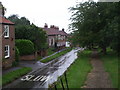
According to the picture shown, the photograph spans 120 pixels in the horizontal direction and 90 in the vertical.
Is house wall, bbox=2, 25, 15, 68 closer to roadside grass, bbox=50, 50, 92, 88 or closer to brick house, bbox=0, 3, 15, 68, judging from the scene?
brick house, bbox=0, 3, 15, 68

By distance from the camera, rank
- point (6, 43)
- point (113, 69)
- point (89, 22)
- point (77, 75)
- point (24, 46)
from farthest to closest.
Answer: point (24, 46), point (89, 22), point (6, 43), point (113, 69), point (77, 75)

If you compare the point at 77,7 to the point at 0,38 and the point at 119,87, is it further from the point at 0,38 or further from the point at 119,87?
the point at 119,87

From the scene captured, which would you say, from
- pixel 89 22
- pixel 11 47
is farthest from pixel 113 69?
pixel 11 47

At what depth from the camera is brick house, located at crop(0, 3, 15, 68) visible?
20500 mm

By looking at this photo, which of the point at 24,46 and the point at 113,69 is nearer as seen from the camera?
the point at 113,69

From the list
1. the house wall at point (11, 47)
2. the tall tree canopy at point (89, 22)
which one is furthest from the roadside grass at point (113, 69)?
the house wall at point (11, 47)

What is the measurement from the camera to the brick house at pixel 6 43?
67.3ft

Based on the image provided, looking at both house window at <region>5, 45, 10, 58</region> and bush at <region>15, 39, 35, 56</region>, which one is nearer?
house window at <region>5, 45, 10, 58</region>

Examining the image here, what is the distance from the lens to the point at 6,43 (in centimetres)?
2172

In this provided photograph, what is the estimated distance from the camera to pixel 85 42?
29.0m

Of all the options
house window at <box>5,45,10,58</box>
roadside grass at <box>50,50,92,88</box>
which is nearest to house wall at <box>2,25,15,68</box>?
house window at <box>5,45,10,58</box>

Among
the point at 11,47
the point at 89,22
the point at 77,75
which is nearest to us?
the point at 77,75

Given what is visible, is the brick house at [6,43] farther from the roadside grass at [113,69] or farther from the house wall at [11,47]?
the roadside grass at [113,69]

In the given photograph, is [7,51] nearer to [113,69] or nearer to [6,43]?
[6,43]
